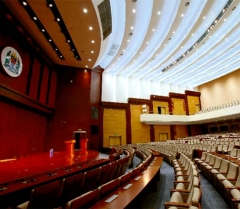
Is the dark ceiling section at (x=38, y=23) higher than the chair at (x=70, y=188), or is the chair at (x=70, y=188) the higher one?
the dark ceiling section at (x=38, y=23)

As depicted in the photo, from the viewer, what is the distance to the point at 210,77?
60.1 feet

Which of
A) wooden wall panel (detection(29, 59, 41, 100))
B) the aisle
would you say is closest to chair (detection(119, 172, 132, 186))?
the aisle

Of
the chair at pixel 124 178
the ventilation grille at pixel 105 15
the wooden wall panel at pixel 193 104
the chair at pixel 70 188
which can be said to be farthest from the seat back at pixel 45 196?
the wooden wall panel at pixel 193 104

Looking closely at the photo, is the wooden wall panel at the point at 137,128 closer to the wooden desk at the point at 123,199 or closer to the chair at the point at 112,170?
the chair at the point at 112,170

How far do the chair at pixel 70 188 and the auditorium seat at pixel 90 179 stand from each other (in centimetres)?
9

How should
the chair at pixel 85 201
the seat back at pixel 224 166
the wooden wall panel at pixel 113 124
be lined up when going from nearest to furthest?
the chair at pixel 85 201, the seat back at pixel 224 166, the wooden wall panel at pixel 113 124

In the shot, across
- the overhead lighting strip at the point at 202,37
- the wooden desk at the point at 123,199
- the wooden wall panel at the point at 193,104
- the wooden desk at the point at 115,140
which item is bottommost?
the wooden desk at the point at 123,199

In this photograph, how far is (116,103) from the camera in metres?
14.0

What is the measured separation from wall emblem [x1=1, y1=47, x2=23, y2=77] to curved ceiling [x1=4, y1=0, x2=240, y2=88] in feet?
4.04

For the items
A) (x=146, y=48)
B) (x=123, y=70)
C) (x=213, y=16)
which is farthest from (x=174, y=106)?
(x=213, y=16)

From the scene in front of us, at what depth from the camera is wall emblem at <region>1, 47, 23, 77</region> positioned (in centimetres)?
596

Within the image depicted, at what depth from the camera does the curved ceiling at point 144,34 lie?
626 centimetres

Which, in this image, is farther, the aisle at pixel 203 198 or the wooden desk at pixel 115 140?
the wooden desk at pixel 115 140

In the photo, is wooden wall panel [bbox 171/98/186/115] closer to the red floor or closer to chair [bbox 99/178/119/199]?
the red floor
